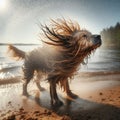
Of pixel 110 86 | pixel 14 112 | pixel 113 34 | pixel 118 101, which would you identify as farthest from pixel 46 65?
pixel 113 34

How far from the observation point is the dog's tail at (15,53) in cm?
880

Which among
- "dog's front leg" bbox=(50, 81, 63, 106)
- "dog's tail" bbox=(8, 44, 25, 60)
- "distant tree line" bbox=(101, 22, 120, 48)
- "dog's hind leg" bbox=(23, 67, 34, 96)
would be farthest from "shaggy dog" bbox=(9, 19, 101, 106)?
"distant tree line" bbox=(101, 22, 120, 48)

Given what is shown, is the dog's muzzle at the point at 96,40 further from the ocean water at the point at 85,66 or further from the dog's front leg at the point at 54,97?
the dog's front leg at the point at 54,97

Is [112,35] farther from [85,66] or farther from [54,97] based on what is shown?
[54,97]

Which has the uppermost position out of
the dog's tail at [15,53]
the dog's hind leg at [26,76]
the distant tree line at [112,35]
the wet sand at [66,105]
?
the distant tree line at [112,35]

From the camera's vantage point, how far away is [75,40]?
21.2 feet

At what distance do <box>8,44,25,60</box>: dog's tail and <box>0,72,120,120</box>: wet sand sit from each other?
1.10m

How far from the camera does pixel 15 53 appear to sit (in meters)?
8.88

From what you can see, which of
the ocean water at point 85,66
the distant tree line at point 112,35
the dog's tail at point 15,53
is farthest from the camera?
the distant tree line at point 112,35

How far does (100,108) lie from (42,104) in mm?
1606

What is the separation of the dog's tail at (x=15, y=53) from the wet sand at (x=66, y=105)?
110 centimetres

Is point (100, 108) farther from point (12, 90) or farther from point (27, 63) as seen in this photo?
point (12, 90)

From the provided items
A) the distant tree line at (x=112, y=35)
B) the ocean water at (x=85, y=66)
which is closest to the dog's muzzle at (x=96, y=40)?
the ocean water at (x=85, y=66)

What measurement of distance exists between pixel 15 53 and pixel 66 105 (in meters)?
3.09
